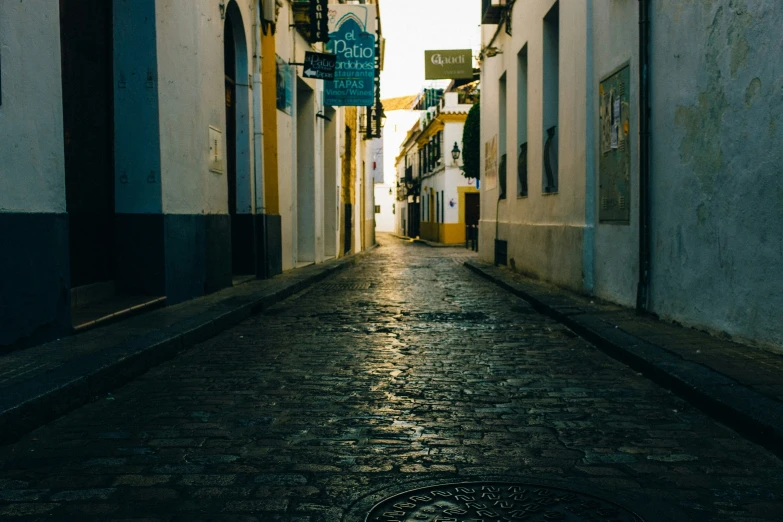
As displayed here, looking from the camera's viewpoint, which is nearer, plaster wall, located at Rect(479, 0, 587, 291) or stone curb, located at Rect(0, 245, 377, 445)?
stone curb, located at Rect(0, 245, 377, 445)

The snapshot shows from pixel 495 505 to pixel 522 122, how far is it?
13.5 m

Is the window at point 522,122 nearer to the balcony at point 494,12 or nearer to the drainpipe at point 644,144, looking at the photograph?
the balcony at point 494,12

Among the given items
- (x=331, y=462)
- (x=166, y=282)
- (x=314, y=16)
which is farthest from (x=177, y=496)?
(x=314, y=16)

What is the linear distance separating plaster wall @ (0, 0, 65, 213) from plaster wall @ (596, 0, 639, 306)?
5.80 meters

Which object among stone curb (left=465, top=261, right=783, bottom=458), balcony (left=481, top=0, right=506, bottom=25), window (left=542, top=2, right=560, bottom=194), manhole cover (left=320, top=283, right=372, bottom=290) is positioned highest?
balcony (left=481, top=0, right=506, bottom=25)

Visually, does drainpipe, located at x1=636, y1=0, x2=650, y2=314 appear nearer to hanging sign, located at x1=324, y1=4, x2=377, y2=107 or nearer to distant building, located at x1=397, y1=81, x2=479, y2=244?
hanging sign, located at x1=324, y1=4, x2=377, y2=107

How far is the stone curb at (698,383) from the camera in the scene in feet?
13.1

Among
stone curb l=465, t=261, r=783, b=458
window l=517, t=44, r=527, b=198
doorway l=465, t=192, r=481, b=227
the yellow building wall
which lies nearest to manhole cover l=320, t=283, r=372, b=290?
the yellow building wall

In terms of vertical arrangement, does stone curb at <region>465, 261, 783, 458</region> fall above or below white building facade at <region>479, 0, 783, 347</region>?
below

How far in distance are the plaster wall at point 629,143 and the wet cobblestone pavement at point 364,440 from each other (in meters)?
2.28

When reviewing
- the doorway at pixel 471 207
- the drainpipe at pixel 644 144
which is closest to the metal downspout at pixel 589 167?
the drainpipe at pixel 644 144

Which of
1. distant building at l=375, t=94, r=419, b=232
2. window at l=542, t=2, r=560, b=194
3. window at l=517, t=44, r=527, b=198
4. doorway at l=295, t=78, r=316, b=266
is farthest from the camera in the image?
distant building at l=375, t=94, r=419, b=232

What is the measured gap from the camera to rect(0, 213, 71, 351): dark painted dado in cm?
572

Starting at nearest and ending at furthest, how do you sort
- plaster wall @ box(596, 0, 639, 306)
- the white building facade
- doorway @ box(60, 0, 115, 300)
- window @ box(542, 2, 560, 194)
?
the white building facade
doorway @ box(60, 0, 115, 300)
plaster wall @ box(596, 0, 639, 306)
window @ box(542, 2, 560, 194)
